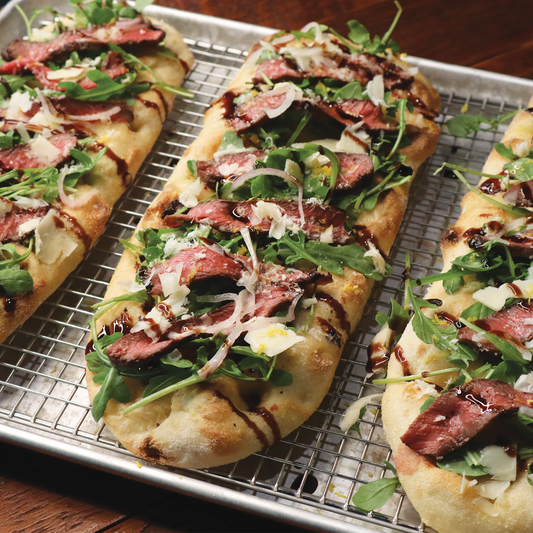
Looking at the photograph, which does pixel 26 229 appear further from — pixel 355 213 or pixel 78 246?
pixel 355 213

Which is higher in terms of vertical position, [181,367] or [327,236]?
[327,236]

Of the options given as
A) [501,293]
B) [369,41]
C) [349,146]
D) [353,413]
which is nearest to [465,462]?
[353,413]

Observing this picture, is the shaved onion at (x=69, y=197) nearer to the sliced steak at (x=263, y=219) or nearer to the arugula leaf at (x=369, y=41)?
the sliced steak at (x=263, y=219)

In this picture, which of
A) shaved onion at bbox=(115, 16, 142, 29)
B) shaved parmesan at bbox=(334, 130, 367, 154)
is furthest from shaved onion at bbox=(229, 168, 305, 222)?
shaved onion at bbox=(115, 16, 142, 29)

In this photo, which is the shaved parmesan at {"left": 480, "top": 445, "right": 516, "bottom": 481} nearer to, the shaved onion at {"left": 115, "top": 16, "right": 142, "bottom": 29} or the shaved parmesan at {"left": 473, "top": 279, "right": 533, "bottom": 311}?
the shaved parmesan at {"left": 473, "top": 279, "right": 533, "bottom": 311}

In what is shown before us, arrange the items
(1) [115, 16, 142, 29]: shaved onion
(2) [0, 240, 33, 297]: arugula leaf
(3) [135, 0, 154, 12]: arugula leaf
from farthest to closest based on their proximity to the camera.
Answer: (3) [135, 0, 154, 12]: arugula leaf < (1) [115, 16, 142, 29]: shaved onion < (2) [0, 240, 33, 297]: arugula leaf

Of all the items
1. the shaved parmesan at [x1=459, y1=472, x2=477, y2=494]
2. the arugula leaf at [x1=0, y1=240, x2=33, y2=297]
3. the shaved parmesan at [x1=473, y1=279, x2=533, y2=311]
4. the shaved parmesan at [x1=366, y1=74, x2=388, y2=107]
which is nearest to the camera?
the shaved parmesan at [x1=459, y1=472, x2=477, y2=494]

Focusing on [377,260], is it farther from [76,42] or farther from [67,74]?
[76,42]

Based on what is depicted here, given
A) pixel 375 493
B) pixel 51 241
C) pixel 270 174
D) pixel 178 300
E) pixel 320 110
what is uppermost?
pixel 320 110
